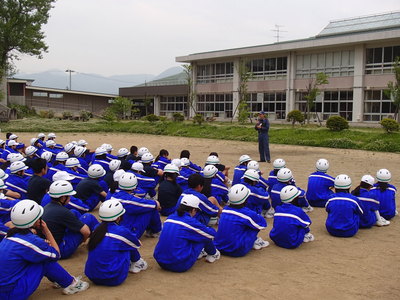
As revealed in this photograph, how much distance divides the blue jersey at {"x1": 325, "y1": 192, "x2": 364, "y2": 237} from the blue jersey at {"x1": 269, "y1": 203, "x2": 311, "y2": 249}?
736mm

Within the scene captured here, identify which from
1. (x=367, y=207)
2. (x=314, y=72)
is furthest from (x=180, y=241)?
(x=314, y=72)

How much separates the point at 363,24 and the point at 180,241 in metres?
34.1

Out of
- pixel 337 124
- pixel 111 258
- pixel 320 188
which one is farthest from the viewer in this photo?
pixel 337 124

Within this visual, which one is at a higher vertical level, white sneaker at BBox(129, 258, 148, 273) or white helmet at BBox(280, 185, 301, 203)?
white helmet at BBox(280, 185, 301, 203)

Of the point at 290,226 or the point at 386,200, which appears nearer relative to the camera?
the point at 290,226

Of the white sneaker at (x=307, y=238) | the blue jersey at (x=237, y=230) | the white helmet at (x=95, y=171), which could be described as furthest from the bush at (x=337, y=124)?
the blue jersey at (x=237, y=230)

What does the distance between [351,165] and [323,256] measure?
9.63 metres

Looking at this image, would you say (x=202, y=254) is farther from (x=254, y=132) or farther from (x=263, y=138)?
(x=254, y=132)

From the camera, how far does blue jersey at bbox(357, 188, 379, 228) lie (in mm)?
7059

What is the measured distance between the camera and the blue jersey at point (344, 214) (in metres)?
6.53

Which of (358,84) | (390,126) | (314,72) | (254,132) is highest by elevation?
(314,72)

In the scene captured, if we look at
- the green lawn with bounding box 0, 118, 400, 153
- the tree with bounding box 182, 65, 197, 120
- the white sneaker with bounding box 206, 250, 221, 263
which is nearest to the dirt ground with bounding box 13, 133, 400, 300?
the white sneaker with bounding box 206, 250, 221, 263

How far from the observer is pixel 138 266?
518cm

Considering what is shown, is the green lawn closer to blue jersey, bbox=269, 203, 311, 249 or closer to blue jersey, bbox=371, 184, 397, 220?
blue jersey, bbox=371, 184, 397, 220
